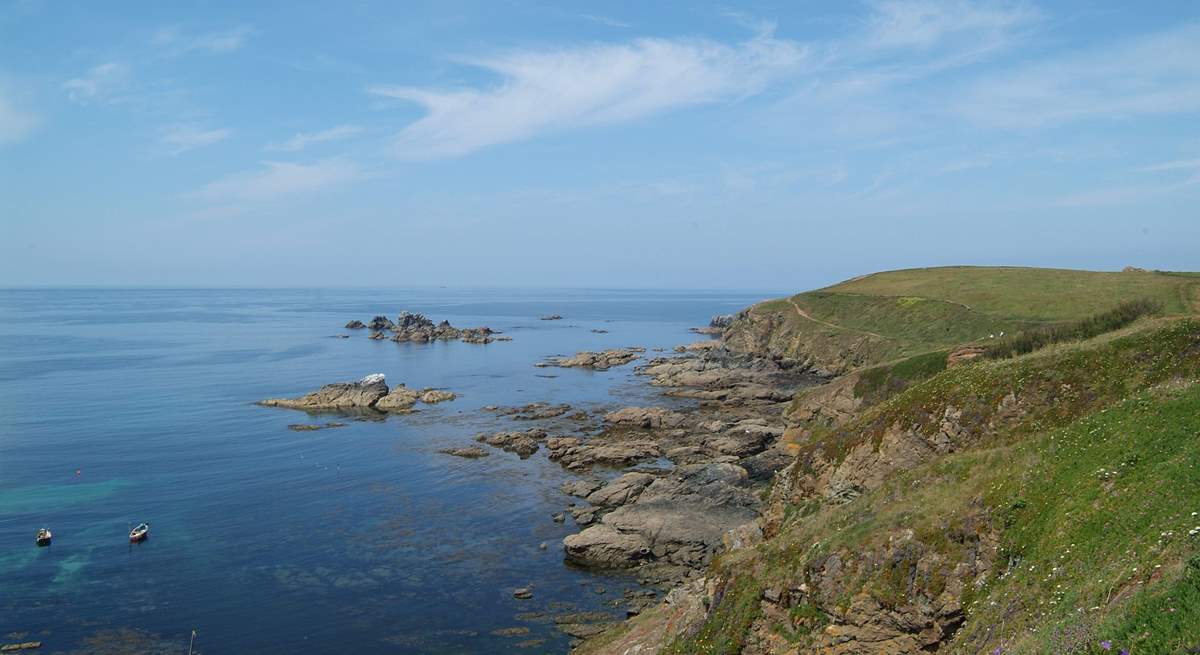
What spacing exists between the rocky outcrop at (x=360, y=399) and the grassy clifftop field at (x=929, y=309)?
62.6 meters

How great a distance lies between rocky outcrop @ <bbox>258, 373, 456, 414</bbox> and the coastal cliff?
72875mm

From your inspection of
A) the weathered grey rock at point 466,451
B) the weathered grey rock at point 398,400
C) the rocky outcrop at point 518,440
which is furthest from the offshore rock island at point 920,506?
the weathered grey rock at point 398,400

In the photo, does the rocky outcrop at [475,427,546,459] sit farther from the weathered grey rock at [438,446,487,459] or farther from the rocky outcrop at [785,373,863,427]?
the rocky outcrop at [785,373,863,427]

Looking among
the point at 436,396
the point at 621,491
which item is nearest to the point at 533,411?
the point at 436,396

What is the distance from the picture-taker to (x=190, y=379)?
123m

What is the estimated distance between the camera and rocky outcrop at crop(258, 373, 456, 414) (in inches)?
4085

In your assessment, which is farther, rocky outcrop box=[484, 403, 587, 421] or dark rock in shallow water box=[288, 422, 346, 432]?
rocky outcrop box=[484, 403, 587, 421]

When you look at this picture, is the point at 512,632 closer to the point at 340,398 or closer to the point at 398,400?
the point at 398,400

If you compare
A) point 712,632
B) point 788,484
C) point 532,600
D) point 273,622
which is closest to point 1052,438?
point 712,632

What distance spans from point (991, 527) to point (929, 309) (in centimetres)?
10551

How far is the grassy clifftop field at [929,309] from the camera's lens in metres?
101

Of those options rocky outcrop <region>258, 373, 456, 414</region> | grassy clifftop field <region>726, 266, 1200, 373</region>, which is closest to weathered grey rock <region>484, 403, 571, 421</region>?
rocky outcrop <region>258, 373, 456, 414</region>

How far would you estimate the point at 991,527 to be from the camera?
22484 millimetres

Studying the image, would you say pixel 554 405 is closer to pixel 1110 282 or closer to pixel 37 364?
pixel 1110 282
